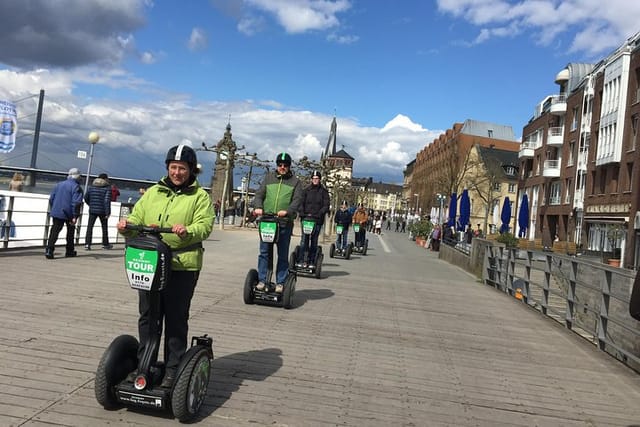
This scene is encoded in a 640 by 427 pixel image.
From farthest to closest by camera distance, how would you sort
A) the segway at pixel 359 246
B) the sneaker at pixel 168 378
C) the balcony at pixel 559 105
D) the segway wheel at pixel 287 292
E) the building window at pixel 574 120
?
the balcony at pixel 559 105 < the building window at pixel 574 120 < the segway at pixel 359 246 < the segway wheel at pixel 287 292 < the sneaker at pixel 168 378

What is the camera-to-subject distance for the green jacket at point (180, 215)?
4004 millimetres

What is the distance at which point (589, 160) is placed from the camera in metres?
47.3

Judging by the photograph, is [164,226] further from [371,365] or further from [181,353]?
[371,365]

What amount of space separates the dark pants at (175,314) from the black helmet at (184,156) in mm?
743

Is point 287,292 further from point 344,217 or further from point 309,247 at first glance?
point 344,217

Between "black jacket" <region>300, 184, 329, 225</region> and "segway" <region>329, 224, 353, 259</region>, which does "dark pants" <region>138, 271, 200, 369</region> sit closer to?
"black jacket" <region>300, 184, 329, 225</region>

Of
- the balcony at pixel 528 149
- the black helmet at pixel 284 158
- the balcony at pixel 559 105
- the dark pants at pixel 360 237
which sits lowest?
the dark pants at pixel 360 237

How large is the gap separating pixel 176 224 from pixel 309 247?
8.38 m

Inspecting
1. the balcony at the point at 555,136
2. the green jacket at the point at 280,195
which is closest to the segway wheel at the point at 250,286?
the green jacket at the point at 280,195

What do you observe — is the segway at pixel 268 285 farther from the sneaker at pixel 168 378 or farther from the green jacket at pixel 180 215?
the sneaker at pixel 168 378

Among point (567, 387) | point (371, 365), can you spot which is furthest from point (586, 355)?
point (371, 365)

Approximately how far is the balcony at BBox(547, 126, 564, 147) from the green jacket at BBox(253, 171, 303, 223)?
5214 cm

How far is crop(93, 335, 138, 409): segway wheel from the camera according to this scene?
3750 mm

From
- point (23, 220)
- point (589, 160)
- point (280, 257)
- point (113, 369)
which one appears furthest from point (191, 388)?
point (589, 160)
